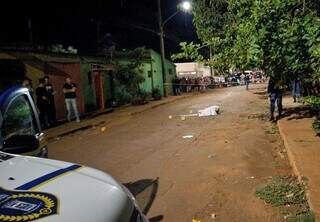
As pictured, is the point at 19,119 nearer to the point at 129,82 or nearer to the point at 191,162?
the point at 191,162

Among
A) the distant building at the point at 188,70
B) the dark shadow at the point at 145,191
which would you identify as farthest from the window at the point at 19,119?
the distant building at the point at 188,70

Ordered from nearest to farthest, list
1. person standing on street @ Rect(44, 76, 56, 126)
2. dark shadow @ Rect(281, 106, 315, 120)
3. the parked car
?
the parked car → dark shadow @ Rect(281, 106, 315, 120) → person standing on street @ Rect(44, 76, 56, 126)

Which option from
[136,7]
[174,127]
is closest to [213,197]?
[174,127]

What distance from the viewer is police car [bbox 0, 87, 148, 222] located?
226cm

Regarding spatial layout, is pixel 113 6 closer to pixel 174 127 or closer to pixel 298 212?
pixel 174 127

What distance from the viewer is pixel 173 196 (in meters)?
6.81

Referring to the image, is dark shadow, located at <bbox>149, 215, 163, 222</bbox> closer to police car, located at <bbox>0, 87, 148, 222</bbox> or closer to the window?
the window

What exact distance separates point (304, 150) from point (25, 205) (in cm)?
735

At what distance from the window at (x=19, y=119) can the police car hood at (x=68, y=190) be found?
4.31 ft

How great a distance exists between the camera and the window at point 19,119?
4.57 meters

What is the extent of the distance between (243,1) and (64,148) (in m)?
5.68

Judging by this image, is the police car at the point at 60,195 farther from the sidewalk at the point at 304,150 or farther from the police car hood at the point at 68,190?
the sidewalk at the point at 304,150

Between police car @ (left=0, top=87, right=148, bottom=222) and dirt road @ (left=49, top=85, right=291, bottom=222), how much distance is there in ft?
9.54

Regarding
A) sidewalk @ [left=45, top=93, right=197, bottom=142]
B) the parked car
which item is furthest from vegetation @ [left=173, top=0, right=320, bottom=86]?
sidewalk @ [left=45, top=93, right=197, bottom=142]
